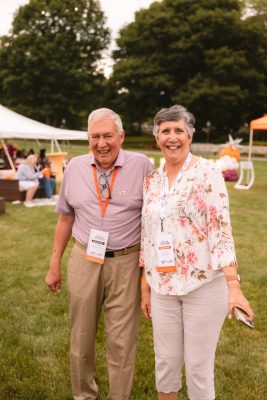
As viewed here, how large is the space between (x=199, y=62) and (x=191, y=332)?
4094cm

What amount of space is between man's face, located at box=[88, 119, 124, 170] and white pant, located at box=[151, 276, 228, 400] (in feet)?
2.68

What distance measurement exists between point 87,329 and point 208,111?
39.1 meters

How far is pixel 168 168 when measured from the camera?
253cm

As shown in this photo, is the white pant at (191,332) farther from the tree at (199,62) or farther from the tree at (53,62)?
the tree at (53,62)

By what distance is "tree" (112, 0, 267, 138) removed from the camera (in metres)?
38.6

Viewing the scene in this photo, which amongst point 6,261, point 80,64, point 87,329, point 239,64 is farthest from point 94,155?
point 80,64

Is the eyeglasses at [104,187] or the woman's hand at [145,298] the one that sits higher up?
the eyeglasses at [104,187]

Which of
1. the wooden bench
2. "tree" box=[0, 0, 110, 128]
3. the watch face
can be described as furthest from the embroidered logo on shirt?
"tree" box=[0, 0, 110, 128]

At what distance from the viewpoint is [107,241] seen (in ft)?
8.99

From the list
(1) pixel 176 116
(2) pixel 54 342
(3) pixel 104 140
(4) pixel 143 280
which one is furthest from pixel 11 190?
(1) pixel 176 116

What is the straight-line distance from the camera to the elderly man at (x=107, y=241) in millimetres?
2736

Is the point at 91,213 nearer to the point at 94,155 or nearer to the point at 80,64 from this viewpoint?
the point at 94,155

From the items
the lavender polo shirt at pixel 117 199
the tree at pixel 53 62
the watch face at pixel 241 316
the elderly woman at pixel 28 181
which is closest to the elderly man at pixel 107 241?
the lavender polo shirt at pixel 117 199

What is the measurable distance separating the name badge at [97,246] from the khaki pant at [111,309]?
0.21 ft
